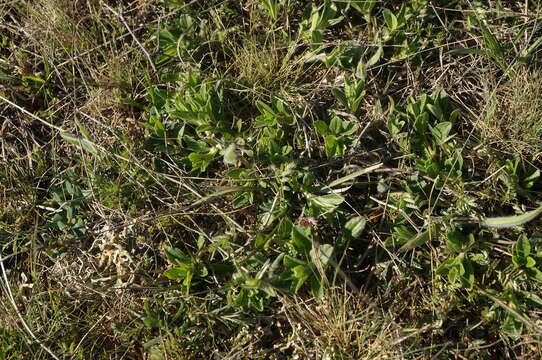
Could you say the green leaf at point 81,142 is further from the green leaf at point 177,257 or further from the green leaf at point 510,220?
the green leaf at point 510,220

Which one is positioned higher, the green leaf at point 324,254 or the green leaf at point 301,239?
the green leaf at point 301,239

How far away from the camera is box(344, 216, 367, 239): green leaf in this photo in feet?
6.99

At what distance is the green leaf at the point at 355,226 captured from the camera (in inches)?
83.9

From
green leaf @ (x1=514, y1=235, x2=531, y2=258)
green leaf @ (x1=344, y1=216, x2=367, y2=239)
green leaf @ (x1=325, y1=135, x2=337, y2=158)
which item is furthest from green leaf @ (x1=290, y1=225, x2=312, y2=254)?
green leaf @ (x1=514, y1=235, x2=531, y2=258)

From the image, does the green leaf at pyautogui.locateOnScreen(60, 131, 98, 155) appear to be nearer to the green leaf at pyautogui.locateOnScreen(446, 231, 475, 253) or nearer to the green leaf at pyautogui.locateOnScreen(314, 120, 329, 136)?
the green leaf at pyautogui.locateOnScreen(314, 120, 329, 136)

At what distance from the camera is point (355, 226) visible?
2.14 meters

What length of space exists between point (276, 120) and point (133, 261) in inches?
31.4

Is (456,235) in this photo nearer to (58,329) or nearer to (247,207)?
(247,207)

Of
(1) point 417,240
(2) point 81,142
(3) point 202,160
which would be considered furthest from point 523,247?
(2) point 81,142

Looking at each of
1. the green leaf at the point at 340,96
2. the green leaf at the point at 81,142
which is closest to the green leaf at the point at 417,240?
the green leaf at the point at 340,96

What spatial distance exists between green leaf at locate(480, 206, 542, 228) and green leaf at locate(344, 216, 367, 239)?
43cm

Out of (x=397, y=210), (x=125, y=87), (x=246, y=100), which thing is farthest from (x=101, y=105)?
(x=397, y=210)

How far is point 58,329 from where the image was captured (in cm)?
226

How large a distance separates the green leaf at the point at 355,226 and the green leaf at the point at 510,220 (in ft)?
1.41
